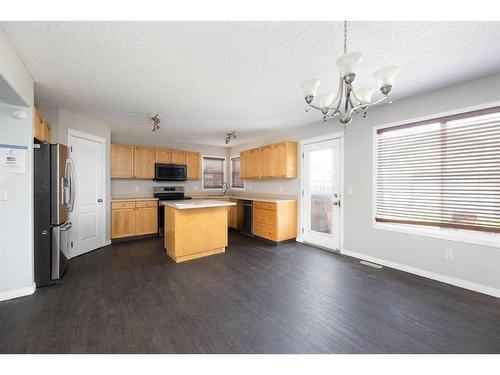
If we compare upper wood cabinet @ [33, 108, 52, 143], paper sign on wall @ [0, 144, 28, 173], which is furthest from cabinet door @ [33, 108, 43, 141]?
paper sign on wall @ [0, 144, 28, 173]

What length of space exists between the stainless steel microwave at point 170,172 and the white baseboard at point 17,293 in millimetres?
3304

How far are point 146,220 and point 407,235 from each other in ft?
16.8

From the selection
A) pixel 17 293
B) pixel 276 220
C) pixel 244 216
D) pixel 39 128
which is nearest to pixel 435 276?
pixel 276 220

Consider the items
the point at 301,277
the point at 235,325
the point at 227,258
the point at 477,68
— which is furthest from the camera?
the point at 227,258

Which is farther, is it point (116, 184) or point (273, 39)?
point (116, 184)

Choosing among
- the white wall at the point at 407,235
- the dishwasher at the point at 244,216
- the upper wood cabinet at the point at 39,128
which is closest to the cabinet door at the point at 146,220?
the dishwasher at the point at 244,216

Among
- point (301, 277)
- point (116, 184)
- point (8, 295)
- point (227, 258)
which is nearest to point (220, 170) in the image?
point (116, 184)

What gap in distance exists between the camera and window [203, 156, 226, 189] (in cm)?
665

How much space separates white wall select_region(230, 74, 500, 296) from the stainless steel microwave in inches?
134

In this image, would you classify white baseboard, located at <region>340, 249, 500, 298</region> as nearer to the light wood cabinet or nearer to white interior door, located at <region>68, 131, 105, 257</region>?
the light wood cabinet

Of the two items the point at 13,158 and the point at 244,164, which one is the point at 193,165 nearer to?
the point at 244,164

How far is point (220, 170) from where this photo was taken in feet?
22.9
